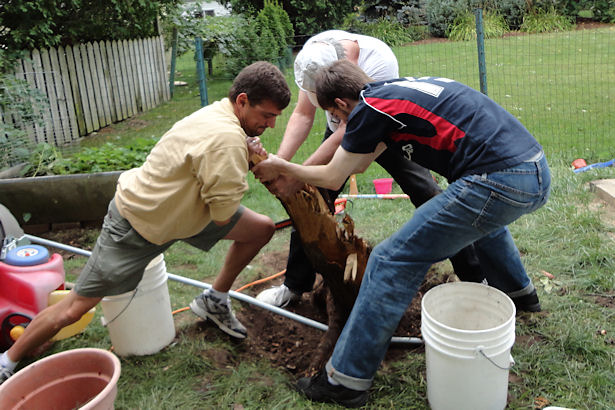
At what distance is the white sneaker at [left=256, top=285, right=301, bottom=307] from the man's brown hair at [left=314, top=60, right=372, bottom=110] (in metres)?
1.57

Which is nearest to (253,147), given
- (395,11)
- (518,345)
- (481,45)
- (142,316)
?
(142,316)

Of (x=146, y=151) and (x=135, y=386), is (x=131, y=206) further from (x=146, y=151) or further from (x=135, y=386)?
(x=146, y=151)

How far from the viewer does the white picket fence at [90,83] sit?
26.4 feet

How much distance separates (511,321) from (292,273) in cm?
177

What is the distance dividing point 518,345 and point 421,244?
107 cm

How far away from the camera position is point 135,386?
2922 mm

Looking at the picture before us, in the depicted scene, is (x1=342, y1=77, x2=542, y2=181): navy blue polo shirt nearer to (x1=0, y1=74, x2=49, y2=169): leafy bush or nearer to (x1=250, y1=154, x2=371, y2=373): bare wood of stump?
(x1=250, y1=154, x2=371, y2=373): bare wood of stump

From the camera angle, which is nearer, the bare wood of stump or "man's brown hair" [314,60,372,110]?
"man's brown hair" [314,60,372,110]

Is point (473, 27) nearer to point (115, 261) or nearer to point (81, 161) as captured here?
point (81, 161)

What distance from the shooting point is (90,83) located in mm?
9234

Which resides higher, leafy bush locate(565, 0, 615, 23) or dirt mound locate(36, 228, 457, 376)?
leafy bush locate(565, 0, 615, 23)

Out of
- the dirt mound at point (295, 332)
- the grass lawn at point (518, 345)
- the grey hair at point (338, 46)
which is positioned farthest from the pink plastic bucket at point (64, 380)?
the grey hair at point (338, 46)

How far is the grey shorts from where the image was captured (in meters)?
2.72

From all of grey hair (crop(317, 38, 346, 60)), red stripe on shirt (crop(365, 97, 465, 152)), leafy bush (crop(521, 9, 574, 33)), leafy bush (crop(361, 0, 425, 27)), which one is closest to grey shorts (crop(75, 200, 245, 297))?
red stripe on shirt (crop(365, 97, 465, 152))
